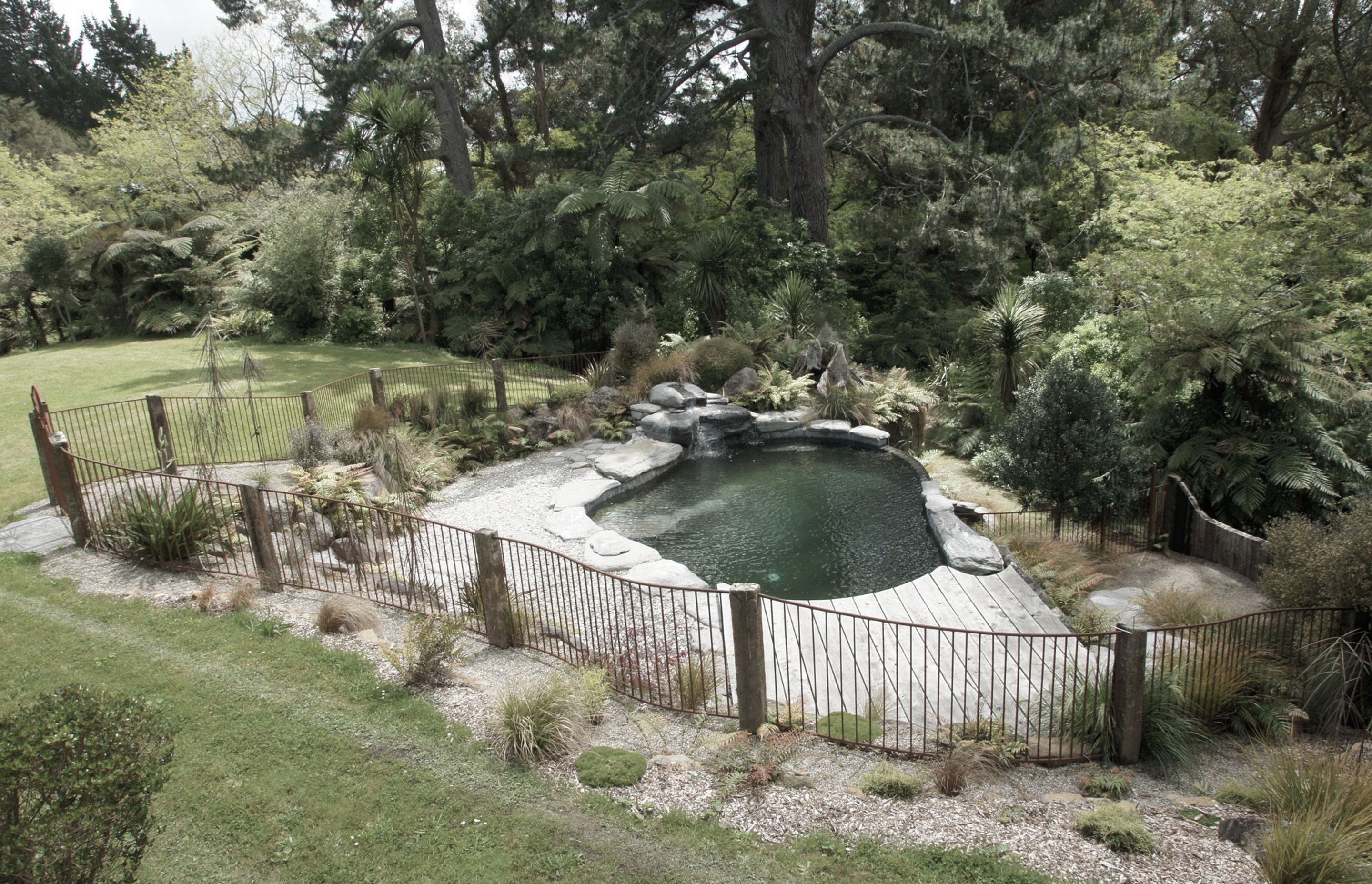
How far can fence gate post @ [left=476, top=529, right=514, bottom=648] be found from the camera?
580 cm

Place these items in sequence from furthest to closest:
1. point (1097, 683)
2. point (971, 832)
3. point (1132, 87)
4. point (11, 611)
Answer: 1. point (1132, 87)
2. point (11, 611)
3. point (1097, 683)
4. point (971, 832)

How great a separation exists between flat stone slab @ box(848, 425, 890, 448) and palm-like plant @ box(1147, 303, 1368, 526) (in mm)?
4348

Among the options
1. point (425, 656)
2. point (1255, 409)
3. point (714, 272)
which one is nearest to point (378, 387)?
point (425, 656)

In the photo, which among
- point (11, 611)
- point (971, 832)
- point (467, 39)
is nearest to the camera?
point (971, 832)

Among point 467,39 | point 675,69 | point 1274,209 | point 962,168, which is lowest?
point 1274,209

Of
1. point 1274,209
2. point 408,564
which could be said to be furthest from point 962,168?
point 408,564

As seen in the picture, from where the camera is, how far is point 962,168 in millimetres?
16031

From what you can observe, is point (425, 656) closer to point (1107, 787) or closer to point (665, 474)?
point (1107, 787)

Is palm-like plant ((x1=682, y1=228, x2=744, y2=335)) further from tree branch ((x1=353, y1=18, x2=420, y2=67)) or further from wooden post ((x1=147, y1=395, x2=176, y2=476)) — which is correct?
wooden post ((x1=147, y1=395, x2=176, y2=476))

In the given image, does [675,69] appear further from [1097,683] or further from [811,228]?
[1097,683]

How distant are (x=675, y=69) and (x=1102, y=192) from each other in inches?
346

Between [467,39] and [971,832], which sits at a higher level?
[467,39]

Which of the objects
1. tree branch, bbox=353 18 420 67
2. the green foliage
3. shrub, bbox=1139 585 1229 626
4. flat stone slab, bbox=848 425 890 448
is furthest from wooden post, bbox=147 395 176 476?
tree branch, bbox=353 18 420 67

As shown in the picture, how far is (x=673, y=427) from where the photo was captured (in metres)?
12.6
